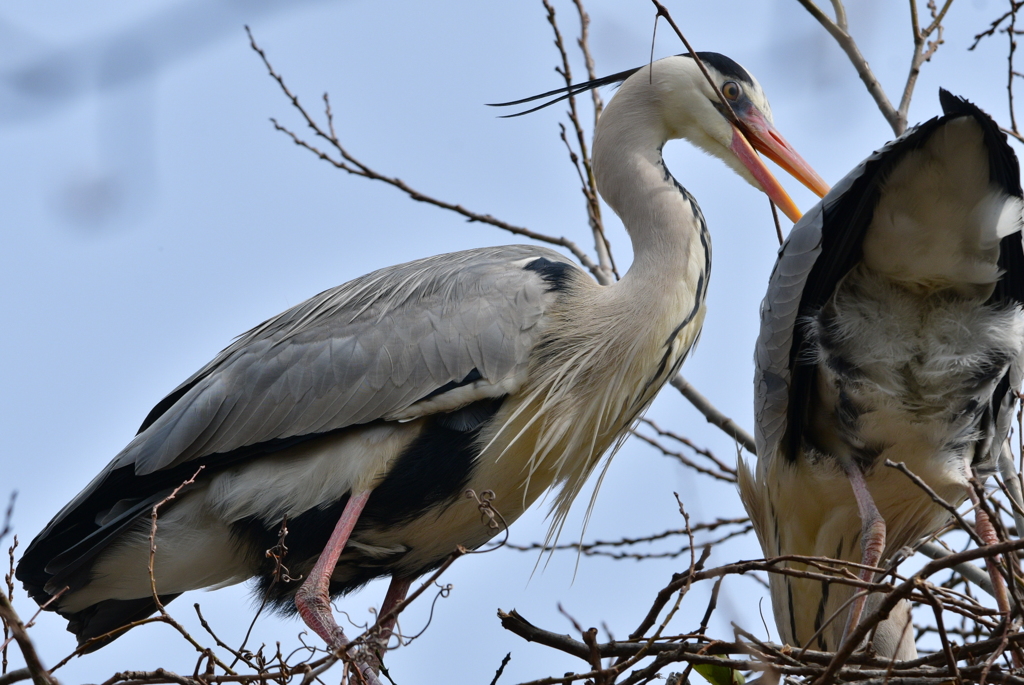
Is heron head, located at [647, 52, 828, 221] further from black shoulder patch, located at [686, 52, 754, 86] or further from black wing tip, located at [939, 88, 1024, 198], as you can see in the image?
black wing tip, located at [939, 88, 1024, 198]

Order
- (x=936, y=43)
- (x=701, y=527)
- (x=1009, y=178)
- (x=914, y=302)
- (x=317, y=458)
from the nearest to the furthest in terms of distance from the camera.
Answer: (x=1009, y=178)
(x=914, y=302)
(x=317, y=458)
(x=936, y=43)
(x=701, y=527)

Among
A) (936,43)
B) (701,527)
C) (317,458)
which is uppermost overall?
(936,43)

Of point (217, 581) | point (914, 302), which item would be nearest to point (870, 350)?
point (914, 302)

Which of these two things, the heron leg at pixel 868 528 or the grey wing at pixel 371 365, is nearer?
the heron leg at pixel 868 528

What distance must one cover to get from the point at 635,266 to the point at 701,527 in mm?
1142

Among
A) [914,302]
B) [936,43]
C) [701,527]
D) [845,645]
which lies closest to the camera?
[845,645]

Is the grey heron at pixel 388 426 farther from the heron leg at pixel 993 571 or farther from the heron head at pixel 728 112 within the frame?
the heron leg at pixel 993 571

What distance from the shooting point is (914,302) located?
11.5 ft

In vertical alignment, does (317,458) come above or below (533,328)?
below

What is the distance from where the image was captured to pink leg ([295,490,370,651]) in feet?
12.0

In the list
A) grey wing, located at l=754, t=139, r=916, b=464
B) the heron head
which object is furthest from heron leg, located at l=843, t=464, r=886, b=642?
the heron head

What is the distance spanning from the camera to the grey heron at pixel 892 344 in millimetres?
3176

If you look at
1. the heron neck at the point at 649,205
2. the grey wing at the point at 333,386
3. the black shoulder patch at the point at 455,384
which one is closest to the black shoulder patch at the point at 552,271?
the grey wing at the point at 333,386

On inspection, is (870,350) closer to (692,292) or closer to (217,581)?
(692,292)
